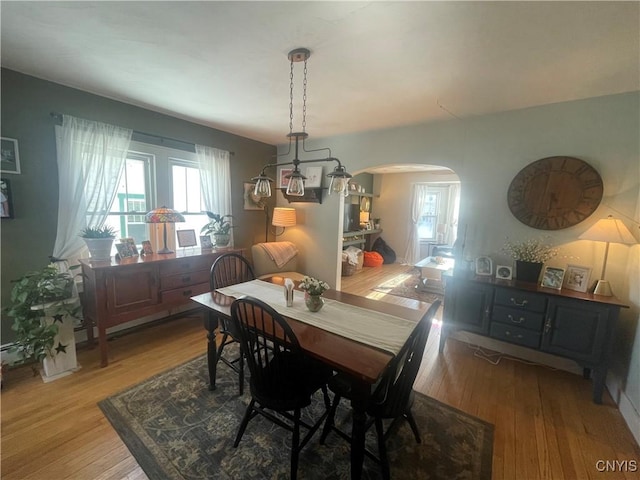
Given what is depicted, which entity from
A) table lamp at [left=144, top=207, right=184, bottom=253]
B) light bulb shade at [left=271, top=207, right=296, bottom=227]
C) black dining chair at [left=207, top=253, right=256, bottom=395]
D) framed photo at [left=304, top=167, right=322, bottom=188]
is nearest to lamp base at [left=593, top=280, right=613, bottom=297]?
black dining chair at [left=207, top=253, right=256, bottom=395]

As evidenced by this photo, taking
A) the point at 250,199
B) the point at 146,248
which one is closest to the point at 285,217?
the point at 250,199

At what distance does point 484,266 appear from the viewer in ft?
8.66

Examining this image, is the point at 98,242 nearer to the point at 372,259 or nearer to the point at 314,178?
the point at 314,178

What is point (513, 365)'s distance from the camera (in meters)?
2.50

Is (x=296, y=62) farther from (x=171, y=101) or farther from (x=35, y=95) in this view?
(x=35, y=95)

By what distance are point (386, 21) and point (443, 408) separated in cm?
254

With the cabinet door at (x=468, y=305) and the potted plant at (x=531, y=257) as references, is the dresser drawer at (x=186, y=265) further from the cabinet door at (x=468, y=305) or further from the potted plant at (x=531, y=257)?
the potted plant at (x=531, y=257)

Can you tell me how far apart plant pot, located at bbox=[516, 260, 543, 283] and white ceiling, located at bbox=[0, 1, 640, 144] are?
4.86 feet

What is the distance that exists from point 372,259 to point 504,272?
12.7 ft

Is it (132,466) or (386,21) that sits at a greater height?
(386,21)

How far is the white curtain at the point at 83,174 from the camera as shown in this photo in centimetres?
234

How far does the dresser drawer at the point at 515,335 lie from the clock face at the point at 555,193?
996 millimetres

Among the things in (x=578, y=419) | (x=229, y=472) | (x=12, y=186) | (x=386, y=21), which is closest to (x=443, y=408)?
(x=578, y=419)

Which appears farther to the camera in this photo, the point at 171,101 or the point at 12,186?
the point at 171,101
